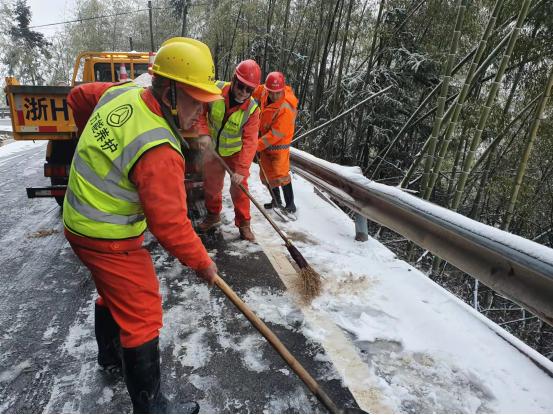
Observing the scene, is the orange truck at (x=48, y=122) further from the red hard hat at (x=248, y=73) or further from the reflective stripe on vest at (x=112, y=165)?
the reflective stripe on vest at (x=112, y=165)

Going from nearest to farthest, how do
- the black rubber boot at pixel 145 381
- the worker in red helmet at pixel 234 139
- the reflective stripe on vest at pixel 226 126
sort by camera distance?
the black rubber boot at pixel 145 381, the worker in red helmet at pixel 234 139, the reflective stripe on vest at pixel 226 126

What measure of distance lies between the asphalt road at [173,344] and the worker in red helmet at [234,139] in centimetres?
75

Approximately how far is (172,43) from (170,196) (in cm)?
76

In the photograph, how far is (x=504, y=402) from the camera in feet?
6.12

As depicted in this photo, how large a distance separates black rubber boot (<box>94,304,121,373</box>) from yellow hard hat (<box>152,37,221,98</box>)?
128cm

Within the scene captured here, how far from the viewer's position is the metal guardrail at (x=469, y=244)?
1771 mm

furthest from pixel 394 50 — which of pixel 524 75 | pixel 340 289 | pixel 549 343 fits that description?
pixel 340 289

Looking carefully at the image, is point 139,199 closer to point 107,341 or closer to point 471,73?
point 107,341

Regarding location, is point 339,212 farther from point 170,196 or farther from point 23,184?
point 23,184

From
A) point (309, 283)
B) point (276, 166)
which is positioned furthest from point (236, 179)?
point (309, 283)

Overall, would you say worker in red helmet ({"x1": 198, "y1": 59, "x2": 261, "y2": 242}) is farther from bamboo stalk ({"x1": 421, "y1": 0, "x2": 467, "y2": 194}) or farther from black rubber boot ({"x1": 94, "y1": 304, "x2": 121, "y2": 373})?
black rubber boot ({"x1": 94, "y1": 304, "x2": 121, "y2": 373})

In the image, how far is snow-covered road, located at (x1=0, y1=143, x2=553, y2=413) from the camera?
1.88m

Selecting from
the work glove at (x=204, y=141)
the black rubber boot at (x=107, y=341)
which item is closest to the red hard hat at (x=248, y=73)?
the work glove at (x=204, y=141)

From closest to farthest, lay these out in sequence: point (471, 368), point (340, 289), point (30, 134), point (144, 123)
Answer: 1. point (144, 123)
2. point (471, 368)
3. point (340, 289)
4. point (30, 134)
